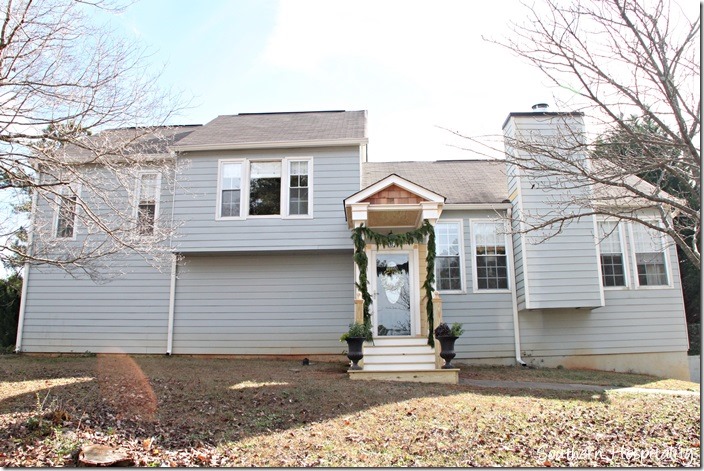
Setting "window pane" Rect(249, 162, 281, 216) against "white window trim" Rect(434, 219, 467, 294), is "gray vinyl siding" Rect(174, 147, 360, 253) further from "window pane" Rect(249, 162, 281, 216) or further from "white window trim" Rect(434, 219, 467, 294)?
"white window trim" Rect(434, 219, 467, 294)

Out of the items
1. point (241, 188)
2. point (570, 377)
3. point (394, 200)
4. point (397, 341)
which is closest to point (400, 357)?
point (397, 341)

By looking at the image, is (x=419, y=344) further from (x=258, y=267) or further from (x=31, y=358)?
(x=31, y=358)

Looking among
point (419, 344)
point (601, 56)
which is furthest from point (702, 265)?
point (419, 344)

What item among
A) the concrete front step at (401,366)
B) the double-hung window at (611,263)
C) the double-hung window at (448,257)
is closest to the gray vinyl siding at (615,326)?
the double-hung window at (611,263)

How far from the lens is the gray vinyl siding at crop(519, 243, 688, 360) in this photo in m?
12.6

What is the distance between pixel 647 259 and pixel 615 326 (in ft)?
6.36

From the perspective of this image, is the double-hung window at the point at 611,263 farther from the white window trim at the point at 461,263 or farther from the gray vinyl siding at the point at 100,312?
the gray vinyl siding at the point at 100,312

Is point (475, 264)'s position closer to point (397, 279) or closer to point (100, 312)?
point (397, 279)

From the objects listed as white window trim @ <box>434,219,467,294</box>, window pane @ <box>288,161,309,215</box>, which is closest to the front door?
white window trim @ <box>434,219,467,294</box>

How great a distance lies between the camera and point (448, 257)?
13109 mm

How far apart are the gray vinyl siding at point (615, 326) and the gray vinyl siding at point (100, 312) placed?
29.8 feet

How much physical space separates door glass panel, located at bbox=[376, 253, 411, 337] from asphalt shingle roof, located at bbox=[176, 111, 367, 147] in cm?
311

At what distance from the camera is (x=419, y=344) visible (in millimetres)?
10219

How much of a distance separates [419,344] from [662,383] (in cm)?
517
